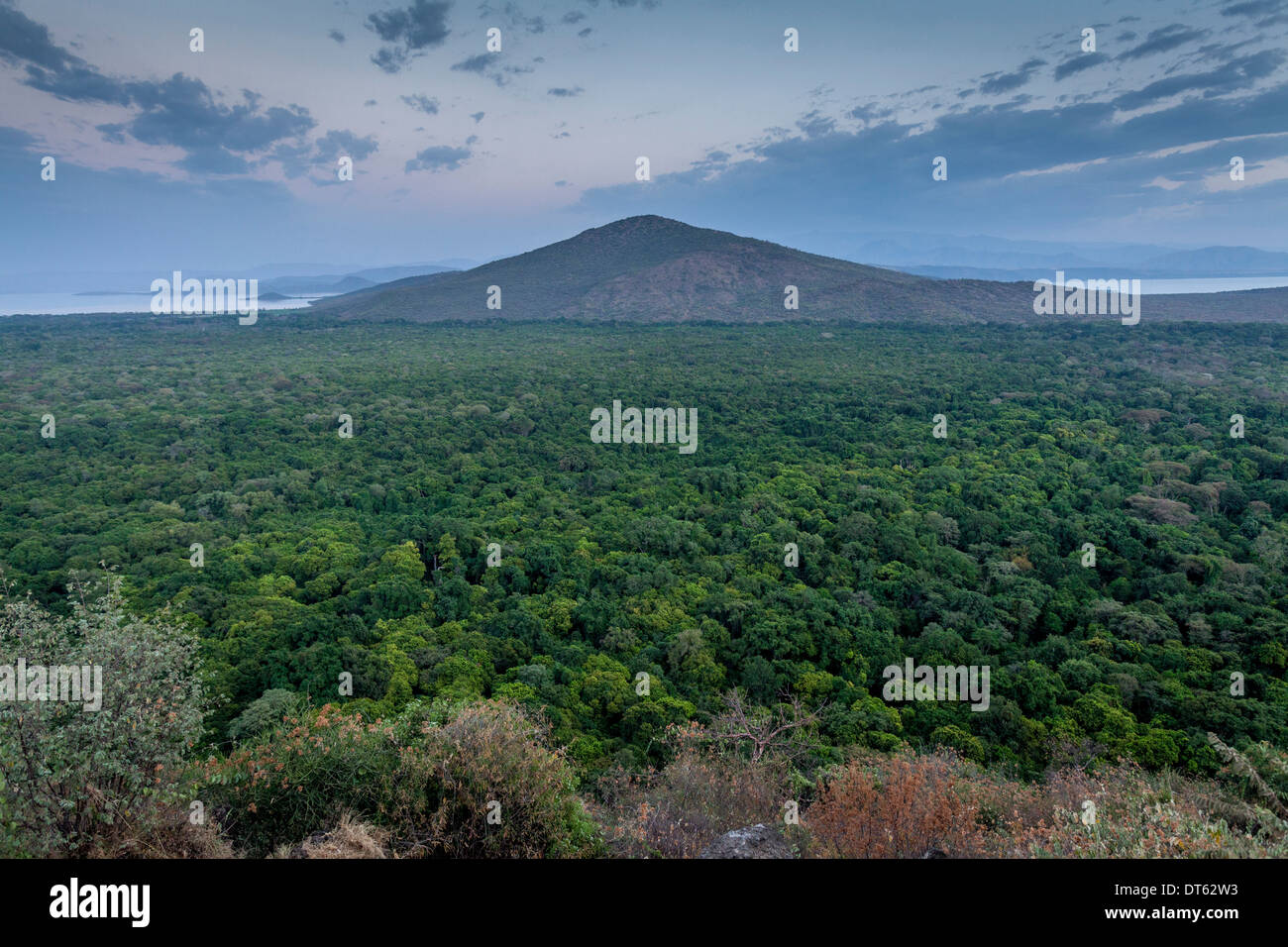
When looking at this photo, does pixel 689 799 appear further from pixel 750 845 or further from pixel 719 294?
pixel 719 294


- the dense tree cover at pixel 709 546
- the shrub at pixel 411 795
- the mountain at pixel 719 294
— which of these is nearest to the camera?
the shrub at pixel 411 795

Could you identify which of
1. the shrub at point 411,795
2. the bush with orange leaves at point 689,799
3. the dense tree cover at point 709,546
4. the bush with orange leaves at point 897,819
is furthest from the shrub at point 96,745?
the bush with orange leaves at point 897,819

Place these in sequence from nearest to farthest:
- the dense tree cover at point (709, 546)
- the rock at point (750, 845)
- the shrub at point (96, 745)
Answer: the shrub at point (96, 745) → the rock at point (750, 845) → the dense tree cover at point (709, 546)

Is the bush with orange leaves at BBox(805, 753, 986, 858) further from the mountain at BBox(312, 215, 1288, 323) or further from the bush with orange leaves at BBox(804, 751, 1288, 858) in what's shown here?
the mountain at BBox(312, 215, 1288, 323)

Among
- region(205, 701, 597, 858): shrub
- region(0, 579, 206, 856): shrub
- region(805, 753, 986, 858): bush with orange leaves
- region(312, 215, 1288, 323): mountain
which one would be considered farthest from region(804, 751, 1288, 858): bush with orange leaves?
region(312, 215, 1288, 323): mountain

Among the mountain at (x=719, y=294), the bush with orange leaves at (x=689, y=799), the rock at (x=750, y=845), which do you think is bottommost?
the bush with orange leaves at (x=689, y=799)

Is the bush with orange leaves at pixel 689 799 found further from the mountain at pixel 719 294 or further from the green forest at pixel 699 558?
the mountain at pixel 719 294

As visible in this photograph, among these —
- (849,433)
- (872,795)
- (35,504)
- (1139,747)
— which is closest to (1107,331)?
(849,433)
